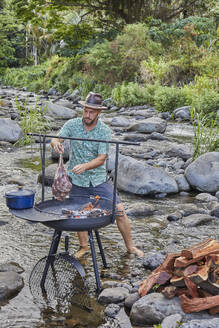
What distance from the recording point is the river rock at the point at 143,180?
7.23 metres

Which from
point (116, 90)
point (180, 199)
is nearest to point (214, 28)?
point (116, 90)

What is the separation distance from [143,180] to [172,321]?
4.33 meters

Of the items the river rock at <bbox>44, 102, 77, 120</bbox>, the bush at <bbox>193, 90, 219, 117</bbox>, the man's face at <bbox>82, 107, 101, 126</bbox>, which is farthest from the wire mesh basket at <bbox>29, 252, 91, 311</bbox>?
the river rock at <bbox>44, 102, 77, 120</bbox>

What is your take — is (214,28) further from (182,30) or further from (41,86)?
(41,86)

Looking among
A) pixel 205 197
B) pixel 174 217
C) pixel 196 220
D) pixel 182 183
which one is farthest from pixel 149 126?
pixel 196 220

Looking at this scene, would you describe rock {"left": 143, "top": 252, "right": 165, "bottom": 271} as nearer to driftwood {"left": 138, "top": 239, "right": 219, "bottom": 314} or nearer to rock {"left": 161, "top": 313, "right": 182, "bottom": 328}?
driftwood {"left": 138, "top": 239, "right": 219, "bottom": 314}

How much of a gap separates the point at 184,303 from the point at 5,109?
14859 mm

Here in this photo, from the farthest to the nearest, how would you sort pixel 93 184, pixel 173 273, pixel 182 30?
pixel 182 30 → pixel 93 184 → pixel 173 273

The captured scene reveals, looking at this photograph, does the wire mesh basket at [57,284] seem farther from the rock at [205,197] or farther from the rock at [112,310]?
the rock at [205,197]

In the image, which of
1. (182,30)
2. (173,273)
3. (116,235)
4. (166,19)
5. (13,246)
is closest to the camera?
(173,273)

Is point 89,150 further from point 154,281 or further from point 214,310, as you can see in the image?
point 214,310

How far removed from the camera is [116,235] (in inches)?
215

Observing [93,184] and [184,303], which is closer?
[184,303]

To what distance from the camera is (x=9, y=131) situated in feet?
37.0
